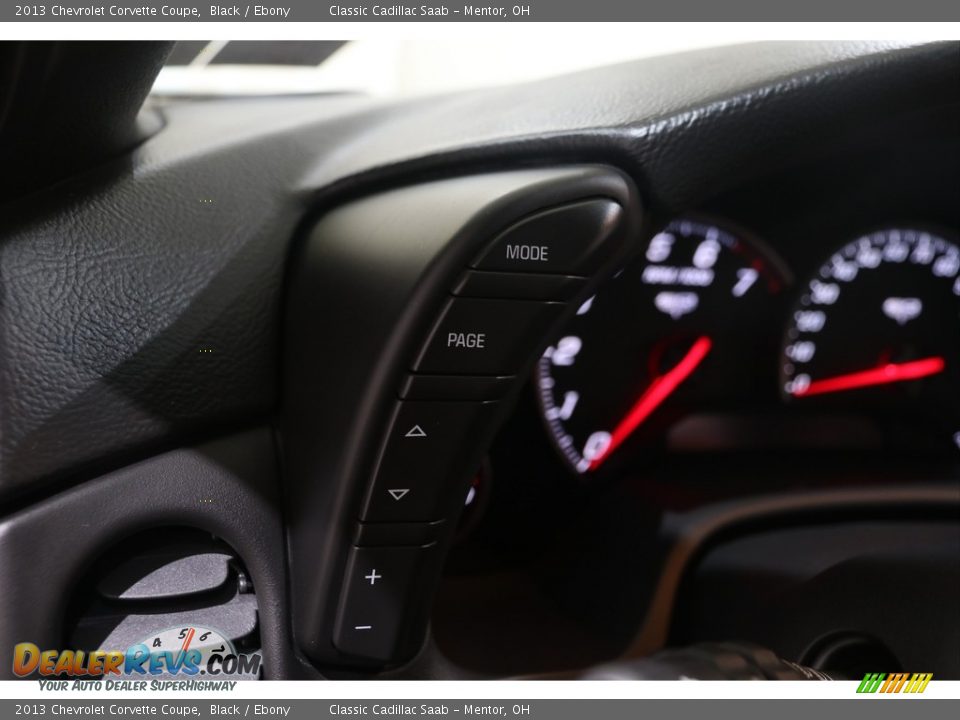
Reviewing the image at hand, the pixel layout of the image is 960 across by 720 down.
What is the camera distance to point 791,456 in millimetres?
1139

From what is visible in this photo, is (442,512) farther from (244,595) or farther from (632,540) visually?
(632,540)

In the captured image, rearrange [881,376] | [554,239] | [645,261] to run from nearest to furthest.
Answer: [554,239]
[645,261]
[881,376]

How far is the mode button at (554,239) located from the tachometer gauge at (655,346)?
0.49 meters

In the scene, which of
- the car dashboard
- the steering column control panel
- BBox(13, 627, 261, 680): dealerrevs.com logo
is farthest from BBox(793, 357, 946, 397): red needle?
BBox(13, 627, 261, 680): dealerrevs.com logo

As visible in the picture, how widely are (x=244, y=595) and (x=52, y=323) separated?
9.6 inches

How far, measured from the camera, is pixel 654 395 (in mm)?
1168

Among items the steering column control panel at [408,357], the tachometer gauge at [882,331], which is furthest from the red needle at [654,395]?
the steering column control panel at [408,357]

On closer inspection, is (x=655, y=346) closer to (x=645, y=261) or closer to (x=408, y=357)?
(x=645, y=261)

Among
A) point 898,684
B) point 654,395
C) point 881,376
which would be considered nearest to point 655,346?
point 654,395

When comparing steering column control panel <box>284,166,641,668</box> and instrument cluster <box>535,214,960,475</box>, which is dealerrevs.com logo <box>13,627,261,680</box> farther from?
instrument cluster <box>535,214,960,475</box>

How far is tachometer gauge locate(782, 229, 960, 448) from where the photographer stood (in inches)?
48.4

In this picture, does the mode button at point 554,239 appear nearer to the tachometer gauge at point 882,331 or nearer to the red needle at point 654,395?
the red needle at point 654,395

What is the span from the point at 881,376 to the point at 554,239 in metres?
0.80

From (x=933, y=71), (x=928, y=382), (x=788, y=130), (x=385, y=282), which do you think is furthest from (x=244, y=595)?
(x=928, y=382)
